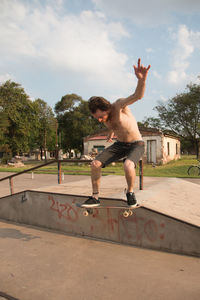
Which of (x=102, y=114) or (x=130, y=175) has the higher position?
(x=102, y=114)

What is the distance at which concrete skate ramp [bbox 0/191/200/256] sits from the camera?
3.34 m

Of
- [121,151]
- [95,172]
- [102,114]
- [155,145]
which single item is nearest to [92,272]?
[95,172]

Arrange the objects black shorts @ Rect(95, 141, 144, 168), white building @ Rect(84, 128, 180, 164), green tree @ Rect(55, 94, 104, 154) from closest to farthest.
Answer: black shorts @ Rect(95, 141, 144, 168), white building @ Rect(84, 128, 180, 164), green tree @ Rect(55, 94, 104, 154)

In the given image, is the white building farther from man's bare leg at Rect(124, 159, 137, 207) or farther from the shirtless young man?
man's bare leg at Rect(124, 159, 137, 207)

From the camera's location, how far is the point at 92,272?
290cm

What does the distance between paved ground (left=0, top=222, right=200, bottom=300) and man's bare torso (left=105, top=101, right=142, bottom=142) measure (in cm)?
184

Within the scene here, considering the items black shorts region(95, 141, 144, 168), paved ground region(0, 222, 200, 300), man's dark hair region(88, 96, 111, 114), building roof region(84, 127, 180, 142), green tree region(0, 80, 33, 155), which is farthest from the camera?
green tree region(0, 80, 33, 155)

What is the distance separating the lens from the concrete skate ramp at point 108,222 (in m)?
3.34

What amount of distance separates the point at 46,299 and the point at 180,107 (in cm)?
3540

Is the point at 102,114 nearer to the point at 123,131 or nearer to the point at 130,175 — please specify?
A: the point at 123,131

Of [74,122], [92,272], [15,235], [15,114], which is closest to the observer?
[92,272]

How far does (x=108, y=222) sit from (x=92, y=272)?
1154mm

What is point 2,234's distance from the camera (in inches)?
183

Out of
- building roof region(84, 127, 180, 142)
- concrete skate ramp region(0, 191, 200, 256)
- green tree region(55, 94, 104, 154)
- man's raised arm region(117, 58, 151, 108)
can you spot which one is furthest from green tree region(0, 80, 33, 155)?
man's raised arm region(117, 58, 151, 108)
